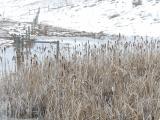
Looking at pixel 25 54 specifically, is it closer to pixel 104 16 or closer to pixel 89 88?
pixel 89 88

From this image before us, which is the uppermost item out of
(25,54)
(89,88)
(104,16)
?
(104,16)

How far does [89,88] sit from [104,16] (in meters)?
20.3

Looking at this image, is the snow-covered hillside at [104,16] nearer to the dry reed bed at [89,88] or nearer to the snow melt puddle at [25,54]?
the snow melt puddle at [25,54]

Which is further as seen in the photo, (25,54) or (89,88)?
(25,54)

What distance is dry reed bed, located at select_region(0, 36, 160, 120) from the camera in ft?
16.0

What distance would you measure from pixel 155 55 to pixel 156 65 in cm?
45

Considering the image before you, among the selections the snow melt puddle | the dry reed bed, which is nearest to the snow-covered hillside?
the snow melt puddle

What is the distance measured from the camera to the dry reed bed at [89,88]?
16.0 feet

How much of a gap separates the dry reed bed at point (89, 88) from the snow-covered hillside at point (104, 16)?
40.3 feet

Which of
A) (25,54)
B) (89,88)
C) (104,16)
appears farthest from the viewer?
(104,16)

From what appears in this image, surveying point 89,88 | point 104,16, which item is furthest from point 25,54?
point 104,16

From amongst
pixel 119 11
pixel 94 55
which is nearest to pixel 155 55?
pixel 94 55

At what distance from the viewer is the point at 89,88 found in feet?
18.1

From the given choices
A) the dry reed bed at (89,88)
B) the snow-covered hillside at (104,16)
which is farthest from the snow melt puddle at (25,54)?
the snow-covered hillside at (104,16)
